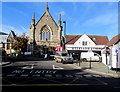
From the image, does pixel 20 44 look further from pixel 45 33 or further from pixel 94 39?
pixel 94 39

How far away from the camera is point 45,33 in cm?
5109

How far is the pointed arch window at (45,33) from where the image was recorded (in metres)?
51.0

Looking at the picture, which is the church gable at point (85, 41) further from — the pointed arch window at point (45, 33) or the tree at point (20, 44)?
the tree at point (20, 44)

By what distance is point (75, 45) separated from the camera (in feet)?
151

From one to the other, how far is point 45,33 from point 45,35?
0.69 meters

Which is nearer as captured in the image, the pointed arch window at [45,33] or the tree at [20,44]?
the tree at [20,44]

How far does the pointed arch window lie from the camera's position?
167ft

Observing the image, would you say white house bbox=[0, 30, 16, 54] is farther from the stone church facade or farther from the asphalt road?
the asphalt road

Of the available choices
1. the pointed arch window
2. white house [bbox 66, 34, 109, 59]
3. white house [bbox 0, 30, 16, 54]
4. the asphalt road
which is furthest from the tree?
the asphalt road

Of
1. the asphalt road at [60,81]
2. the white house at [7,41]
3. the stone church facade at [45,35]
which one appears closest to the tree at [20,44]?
the stone church facade at [45,35]

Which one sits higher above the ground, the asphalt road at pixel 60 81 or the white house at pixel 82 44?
the white house at pixel 82 44

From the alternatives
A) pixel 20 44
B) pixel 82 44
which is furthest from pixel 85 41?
pixel 20 44
